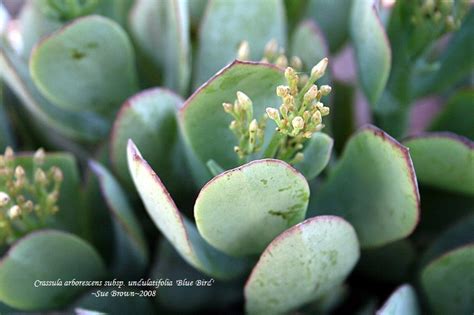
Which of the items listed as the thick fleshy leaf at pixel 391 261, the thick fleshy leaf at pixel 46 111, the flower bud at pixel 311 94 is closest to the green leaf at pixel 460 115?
the thick fleshy leaf at pixel 391 261

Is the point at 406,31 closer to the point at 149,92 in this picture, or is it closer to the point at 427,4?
the point at 427,4

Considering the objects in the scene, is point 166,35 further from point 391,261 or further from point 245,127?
point 391,261

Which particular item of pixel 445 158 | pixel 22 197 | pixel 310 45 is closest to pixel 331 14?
pixel 310 45

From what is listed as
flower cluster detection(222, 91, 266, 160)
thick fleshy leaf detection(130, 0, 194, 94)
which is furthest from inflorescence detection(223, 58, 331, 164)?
thick fleshy leaf detection(130, 0, 194, 94)

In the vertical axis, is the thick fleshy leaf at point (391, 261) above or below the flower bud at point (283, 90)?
below

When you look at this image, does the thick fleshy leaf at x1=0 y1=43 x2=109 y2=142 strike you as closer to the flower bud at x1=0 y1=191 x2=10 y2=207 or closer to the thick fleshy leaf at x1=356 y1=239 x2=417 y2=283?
the flower bud at x1=0 y1=191 x2=10 y2=207

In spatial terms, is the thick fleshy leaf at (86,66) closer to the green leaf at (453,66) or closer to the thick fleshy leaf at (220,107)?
the thick fleshy leaf at (220,107)
